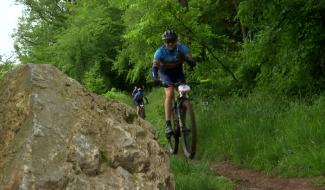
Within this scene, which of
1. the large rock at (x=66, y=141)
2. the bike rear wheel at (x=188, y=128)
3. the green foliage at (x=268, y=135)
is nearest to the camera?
the large rock at (x=66, y=141)

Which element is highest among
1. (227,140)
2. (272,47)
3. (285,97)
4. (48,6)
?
(48,6)

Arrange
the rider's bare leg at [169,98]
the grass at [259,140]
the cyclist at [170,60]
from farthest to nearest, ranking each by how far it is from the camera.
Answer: the rider's bare leg at [169,98] → the cyclist at [170,60] → the grass at [259,140]

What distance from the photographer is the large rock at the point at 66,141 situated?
340 cm

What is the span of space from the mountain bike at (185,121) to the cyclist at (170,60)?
197mm

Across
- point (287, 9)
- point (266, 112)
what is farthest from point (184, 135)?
point (287, 9)

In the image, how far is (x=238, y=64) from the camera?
532 inches

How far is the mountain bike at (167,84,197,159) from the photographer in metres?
8.09

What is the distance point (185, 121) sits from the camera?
8383mm

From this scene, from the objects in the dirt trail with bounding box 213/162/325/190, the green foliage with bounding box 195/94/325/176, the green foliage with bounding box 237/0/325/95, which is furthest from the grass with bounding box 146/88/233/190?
the green foliage with bounding box 237/0/325/95

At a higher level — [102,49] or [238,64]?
[102,49]

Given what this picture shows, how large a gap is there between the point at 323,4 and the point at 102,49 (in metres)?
34.6

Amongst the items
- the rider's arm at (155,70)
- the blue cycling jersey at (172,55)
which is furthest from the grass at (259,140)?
the blue cycling jersey at (172,55)

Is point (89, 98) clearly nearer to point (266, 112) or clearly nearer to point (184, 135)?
point (184, 135)

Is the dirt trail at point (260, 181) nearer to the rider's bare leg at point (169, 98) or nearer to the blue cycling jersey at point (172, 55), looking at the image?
the rider's bare leg at point (169, 98)
